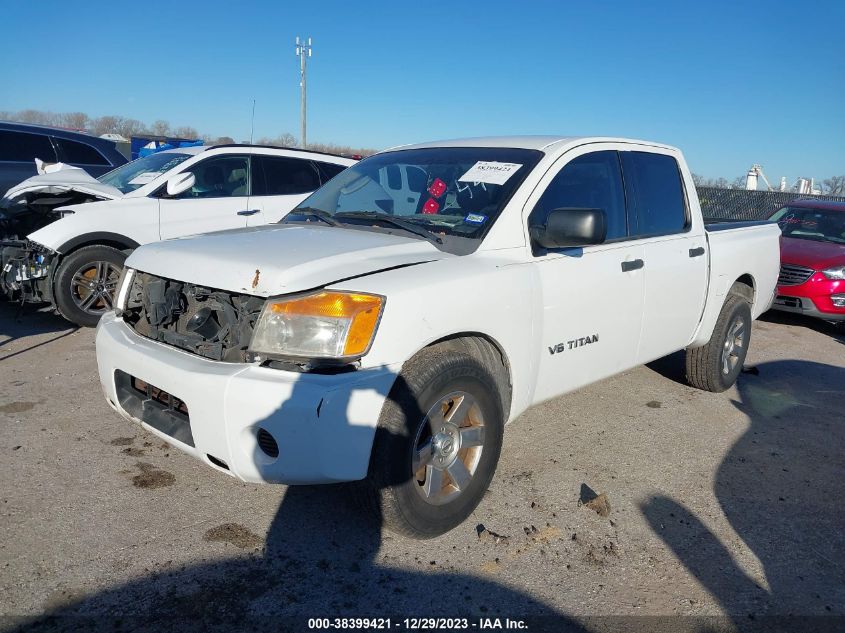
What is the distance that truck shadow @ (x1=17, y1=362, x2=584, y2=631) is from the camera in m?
2.41

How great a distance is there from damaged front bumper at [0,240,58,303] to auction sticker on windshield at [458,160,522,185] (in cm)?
443

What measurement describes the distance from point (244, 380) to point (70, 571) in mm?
1080

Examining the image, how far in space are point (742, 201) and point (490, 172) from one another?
1821 centimetres

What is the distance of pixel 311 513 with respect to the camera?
3182 millimetres

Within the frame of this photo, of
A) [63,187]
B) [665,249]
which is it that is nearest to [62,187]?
[63,187]

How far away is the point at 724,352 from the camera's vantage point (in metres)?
5.16

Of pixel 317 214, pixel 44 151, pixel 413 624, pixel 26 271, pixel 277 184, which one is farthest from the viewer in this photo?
pixel 44 151

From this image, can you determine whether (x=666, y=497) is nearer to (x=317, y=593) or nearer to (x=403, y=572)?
(x=403, y=572)

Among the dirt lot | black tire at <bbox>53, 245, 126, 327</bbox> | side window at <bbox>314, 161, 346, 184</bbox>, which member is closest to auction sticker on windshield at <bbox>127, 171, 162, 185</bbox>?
black tire at <bbox>53, 245, 126, 327</bbox>

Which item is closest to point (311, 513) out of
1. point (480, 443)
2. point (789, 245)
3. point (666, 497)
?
point (480, 443)

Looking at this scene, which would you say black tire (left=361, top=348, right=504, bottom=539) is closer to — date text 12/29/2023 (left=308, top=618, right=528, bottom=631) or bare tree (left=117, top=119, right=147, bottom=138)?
date text 12/29/2023 (left=308, top=618, right=528, bottom=631)

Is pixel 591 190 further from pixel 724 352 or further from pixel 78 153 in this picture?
pixel 78 153

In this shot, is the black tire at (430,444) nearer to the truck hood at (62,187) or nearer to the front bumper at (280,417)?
the front bumper at (280,417)

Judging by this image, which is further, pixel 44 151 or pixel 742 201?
pixel 742 201
